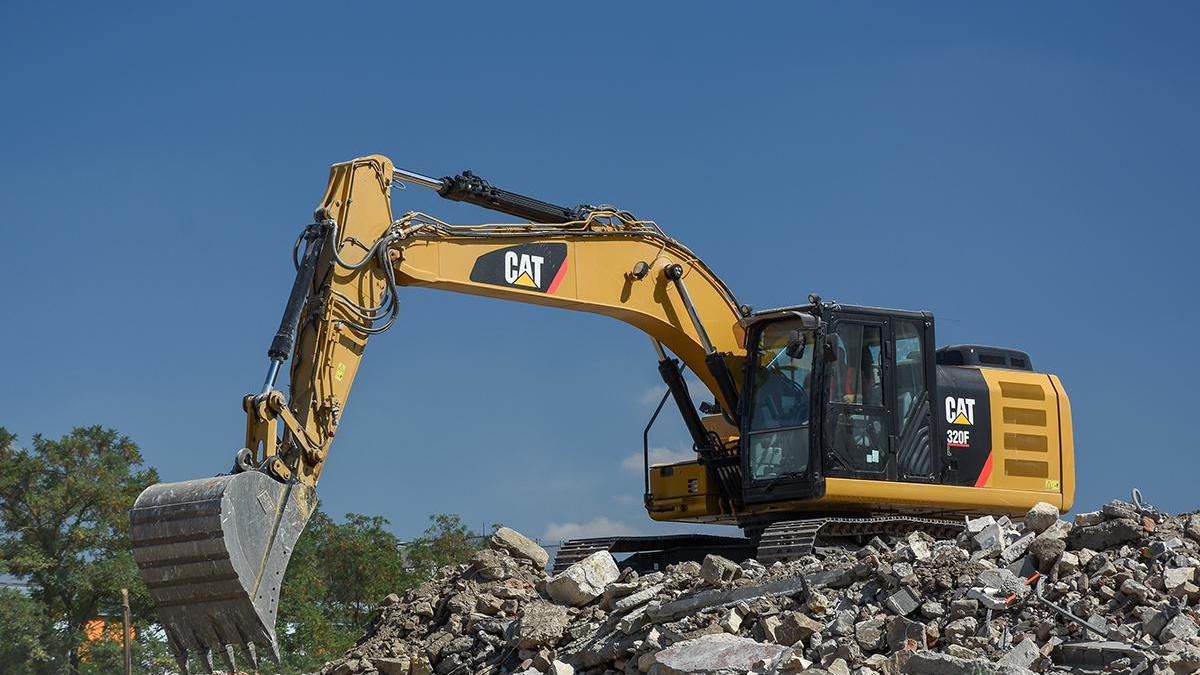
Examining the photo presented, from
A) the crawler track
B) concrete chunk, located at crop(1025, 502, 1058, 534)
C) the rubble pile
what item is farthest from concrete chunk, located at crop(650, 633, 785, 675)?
concrete chunk, located at crop(1025, 502, 1058, 534)

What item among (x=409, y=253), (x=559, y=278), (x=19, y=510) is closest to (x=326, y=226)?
(x=409, y=253)

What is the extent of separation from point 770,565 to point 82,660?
37.7ft

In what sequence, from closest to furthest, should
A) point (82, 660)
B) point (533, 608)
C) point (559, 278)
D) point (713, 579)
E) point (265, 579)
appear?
point (265, 579), point (713, 579), point (533, 608), point (559, 278), point (82, 660)

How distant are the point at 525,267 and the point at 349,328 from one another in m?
1.95

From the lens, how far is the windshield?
1277 cm

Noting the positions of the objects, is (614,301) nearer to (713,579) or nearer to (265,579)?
(713,579)

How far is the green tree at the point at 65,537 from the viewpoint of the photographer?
19.4 m

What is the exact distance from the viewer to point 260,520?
10016 millimetres

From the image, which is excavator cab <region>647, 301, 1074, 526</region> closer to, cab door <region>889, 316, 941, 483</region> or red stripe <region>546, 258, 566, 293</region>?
cab door <region>889, 316, 941, 483</region>

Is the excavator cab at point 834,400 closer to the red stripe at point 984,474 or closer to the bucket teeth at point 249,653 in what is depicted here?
the red stripe at point 984,474

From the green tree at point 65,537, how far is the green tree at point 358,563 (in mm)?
2437

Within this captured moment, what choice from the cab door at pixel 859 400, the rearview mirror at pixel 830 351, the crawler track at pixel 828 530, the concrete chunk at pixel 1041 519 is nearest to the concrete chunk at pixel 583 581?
the crawler track at pixel 828 530

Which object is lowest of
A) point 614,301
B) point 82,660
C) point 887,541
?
point 82,660

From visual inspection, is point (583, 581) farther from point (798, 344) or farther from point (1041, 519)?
point (1041, 519)
